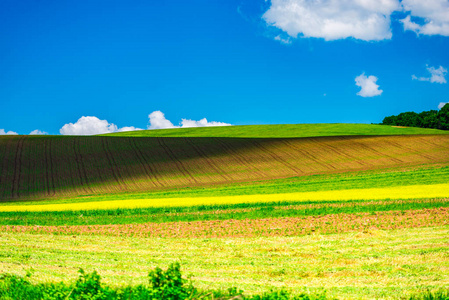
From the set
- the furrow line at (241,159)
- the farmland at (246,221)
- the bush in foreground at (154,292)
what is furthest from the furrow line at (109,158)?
the bush in foreground at (154,292)

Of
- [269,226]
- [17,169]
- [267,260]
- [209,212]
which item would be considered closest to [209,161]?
[17,169]

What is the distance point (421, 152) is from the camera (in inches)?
2183

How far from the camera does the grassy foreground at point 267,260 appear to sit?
1009cm

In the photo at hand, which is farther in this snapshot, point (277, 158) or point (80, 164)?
point (277, 158)

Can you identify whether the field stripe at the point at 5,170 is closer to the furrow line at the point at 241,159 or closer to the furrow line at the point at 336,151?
the furrow line at the point at 241,159

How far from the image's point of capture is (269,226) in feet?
61.1

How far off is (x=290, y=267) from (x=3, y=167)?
4992cm

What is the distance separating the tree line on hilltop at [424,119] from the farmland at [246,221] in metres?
77.7

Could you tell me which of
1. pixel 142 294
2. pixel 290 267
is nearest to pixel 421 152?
pixel 290 267

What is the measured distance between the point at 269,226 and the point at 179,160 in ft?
128

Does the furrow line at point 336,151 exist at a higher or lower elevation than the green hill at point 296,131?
lower

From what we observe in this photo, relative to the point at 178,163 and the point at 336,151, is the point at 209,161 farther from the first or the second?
the point at 336,151

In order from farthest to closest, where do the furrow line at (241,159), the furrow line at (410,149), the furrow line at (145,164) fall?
the furrow line at (410,149) < the furrow line at (241,159) < the furrow line at (145,164)

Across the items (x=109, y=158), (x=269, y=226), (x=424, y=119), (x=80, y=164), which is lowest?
(x=269, y=226)
